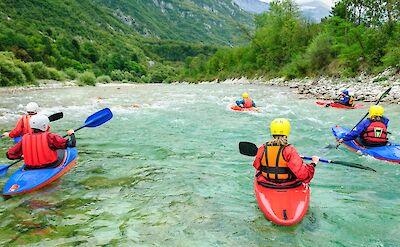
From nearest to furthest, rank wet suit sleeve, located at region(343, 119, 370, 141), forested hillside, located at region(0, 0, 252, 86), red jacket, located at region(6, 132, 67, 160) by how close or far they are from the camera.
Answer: red jacket, located at region(6, 132, 67, 160)
wet suit sleeve, located at region(343, 119, 370, 141)
forested hillside, located at region(0, 0, 252, 86)

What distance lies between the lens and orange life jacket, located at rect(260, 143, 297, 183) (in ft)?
15.0

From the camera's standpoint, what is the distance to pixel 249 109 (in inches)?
563

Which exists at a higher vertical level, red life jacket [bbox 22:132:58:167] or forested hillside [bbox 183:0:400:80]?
forested hillside [bbox 183:0:400:80]

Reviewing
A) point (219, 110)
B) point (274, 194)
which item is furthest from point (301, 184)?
point (219, 110)

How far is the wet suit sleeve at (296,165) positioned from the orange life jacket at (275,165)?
8 cm

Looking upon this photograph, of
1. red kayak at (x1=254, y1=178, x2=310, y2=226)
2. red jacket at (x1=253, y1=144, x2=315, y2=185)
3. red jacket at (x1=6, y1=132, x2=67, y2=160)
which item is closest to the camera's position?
red kayak at (x1=254, y1=178, x2=310, y2=226)

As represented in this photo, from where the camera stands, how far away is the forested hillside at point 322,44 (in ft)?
78.0

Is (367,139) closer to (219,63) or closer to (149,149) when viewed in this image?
(149,149)

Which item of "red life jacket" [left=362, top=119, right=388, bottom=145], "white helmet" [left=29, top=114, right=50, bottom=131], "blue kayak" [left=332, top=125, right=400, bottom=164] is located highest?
"white helmet" [left=29, top=114, right=50, bottom=131]

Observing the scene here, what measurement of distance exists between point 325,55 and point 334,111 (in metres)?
18.8

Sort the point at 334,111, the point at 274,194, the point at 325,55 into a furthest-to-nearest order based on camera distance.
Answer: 1. the point at 325,55
2. the point at 334,111
3. the point at 274,194

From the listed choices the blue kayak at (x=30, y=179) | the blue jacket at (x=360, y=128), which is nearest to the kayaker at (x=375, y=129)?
the blue jacket at (x=360, y=128)

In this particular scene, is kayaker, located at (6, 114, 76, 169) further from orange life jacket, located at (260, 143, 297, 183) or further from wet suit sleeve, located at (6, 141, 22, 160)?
orange life jacket, located at (260, 143, 297, 183)

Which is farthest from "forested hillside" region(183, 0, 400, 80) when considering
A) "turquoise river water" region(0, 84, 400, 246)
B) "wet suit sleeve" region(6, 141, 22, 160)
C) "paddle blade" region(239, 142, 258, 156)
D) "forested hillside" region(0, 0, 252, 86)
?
"wet suit sleeve" region(6, 141, 22, 160)
